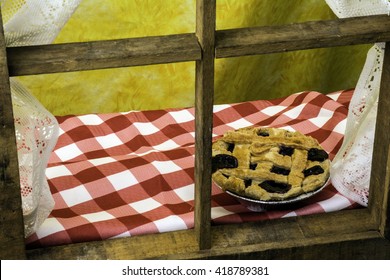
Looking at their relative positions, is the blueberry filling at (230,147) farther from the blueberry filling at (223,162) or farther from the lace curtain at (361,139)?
the lace curtain at (361,139)

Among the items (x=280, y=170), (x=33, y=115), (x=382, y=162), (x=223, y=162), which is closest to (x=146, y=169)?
(x=223, y=162)

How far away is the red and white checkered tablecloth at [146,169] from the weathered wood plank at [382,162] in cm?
8

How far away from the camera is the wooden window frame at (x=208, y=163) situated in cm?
153

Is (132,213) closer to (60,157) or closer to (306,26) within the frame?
(60,157)

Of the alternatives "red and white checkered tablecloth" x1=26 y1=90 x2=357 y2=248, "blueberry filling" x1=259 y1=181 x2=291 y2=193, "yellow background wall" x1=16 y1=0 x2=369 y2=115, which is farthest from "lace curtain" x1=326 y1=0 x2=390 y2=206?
"yellow background wall" x1=16 y1=0 x2=369 y2=115

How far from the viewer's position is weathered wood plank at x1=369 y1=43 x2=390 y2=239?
5.68 ft

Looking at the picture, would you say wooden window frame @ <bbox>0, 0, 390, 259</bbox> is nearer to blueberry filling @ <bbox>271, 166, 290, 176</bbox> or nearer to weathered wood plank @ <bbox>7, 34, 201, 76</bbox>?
weathered wood plank @ <bbox>7, 34, 201, 76</bbox>

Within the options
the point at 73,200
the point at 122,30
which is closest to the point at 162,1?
the point at 122,30

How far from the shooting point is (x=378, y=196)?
1824 millimetres

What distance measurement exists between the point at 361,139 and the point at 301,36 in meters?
0.37

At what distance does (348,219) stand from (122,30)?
3.13 feet

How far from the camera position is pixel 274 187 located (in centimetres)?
185

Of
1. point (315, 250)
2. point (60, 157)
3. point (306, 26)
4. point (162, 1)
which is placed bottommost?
point (315, 250)

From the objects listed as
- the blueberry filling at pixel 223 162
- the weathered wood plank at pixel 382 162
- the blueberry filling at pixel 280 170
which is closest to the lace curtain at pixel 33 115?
the blueberry filling at pixel 223 162
